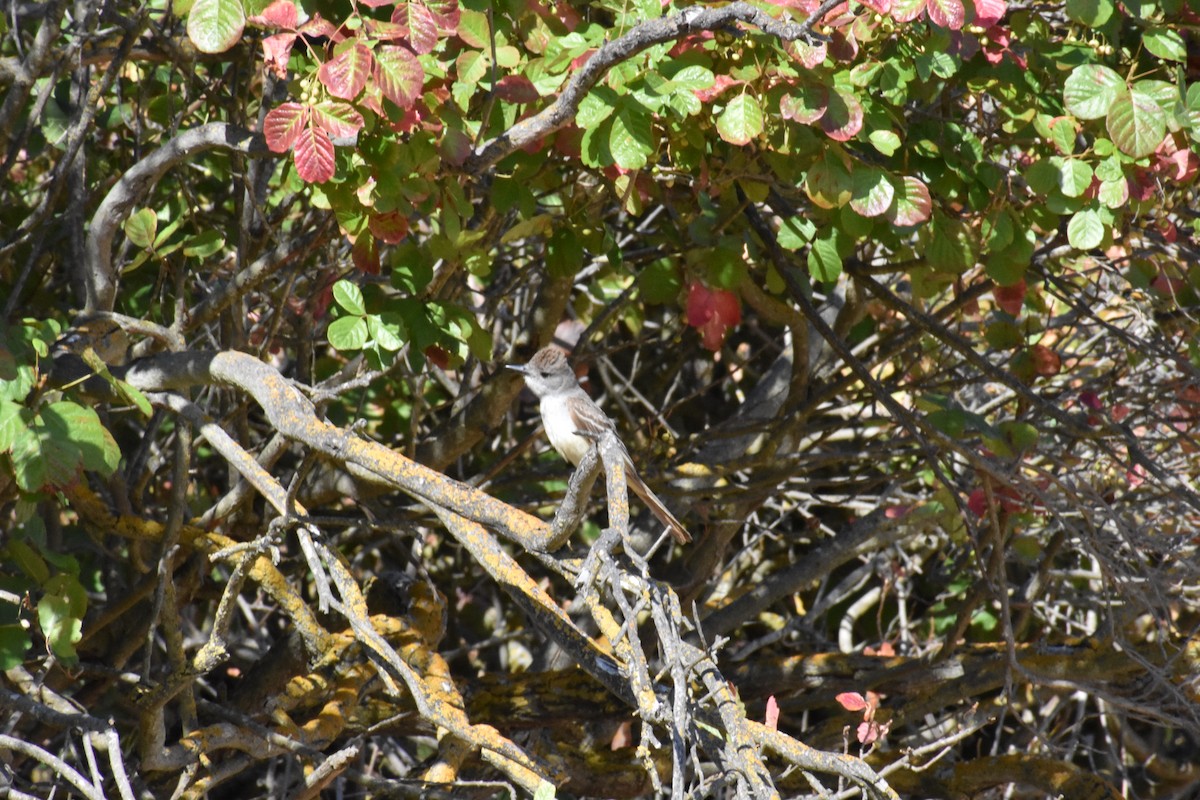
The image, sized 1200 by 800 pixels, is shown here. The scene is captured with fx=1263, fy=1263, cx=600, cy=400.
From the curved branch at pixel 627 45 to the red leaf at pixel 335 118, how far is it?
0.35 metres

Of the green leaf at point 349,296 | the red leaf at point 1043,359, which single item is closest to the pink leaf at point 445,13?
the green leaf at point 349,296

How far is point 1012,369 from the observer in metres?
4.18

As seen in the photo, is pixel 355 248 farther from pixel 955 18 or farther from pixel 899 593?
pixel 899 593

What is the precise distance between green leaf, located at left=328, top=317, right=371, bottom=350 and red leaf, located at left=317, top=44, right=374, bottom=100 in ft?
2.13

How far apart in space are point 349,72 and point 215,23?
29 centimetres

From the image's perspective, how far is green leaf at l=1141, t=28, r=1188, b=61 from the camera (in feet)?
9.38

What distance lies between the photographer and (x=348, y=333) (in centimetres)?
300

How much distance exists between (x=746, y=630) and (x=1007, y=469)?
7.14 feet

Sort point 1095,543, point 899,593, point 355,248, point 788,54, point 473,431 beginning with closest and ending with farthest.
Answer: point 788,54 < point 355,248 < point 1095,543 < point 473,431 < point 899,593

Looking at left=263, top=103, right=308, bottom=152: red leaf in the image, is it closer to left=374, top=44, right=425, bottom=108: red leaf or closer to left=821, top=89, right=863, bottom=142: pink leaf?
left=374, top=44, right=425, bottom=108: red leaf

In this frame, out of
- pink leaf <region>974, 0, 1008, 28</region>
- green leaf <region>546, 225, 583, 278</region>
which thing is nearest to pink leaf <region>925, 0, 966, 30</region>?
pink leaf <region>974, 0, 1008, 28</region>

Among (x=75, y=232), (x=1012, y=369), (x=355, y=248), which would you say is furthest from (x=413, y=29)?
(x=1012, y=369)

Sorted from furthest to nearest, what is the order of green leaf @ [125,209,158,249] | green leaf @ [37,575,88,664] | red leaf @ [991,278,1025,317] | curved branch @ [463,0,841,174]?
1. red leaf @ [991,278,1025,317]
2. green leaf @ [125,209,158,249]
3. green leaf @ [37,575,88,664]
4. curved branch @ [463,0,841,174]

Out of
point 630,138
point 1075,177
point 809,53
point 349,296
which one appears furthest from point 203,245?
point 1075,177
